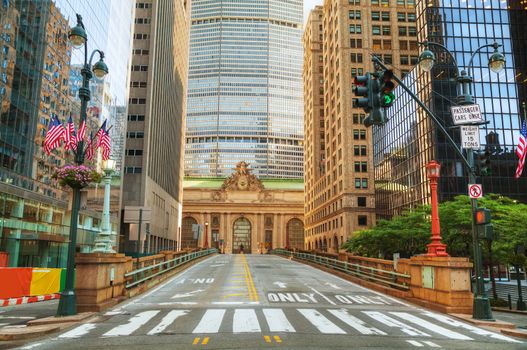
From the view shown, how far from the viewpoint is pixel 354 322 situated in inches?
544

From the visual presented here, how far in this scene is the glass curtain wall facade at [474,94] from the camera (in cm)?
5753

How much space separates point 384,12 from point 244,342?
3330 inches

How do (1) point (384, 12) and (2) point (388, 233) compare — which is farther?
(1) point (384, 12)

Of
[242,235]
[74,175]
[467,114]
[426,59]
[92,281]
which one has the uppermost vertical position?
[426,59]

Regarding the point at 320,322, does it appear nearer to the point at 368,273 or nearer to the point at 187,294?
the point at 187,294

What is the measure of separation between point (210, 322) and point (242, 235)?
397 feet

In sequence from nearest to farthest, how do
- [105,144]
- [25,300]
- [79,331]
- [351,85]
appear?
[79,331] → [105,144] → [25,300] → [351,85]

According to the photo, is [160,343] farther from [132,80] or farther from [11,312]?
[132,80]

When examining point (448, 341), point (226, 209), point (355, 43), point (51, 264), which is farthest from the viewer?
point (226, 209)

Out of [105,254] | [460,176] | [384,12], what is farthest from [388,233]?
[384,12]

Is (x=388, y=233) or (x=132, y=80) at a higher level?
(x=132, y=80)

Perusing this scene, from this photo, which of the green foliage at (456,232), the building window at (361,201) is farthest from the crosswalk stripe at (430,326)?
the building window at (361,201)

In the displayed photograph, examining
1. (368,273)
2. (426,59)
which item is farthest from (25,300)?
(426,59)

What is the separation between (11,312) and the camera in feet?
55.6
